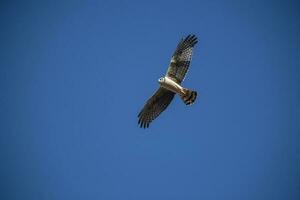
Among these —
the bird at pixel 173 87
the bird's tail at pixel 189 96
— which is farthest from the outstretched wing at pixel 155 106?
the bird's tail at pixel 189 96

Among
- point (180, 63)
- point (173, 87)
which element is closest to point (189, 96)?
point (173, 87)

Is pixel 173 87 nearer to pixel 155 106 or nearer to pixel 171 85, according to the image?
pixel 171 85

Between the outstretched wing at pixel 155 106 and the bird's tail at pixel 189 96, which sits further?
the outstretched wing at pixel 155 106

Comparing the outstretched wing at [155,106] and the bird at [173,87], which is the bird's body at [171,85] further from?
the outstretched wing at [155,106]

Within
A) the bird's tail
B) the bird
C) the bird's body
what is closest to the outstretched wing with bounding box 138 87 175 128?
the bird

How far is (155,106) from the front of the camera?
724 inches

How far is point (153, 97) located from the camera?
18109 millimetres

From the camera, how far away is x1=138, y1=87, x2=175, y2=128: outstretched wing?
18125 mm

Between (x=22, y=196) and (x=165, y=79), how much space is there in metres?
27.8

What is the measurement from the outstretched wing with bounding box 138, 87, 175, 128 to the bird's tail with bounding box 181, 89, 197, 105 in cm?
107

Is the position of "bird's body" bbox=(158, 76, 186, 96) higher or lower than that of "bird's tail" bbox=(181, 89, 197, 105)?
higher

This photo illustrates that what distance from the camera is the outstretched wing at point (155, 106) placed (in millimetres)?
A: 18125

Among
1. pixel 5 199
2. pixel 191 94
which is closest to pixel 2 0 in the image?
pixel 5 199

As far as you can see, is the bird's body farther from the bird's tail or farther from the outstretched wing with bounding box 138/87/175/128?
the outstretched wing with bounding box 138/87/175/128
